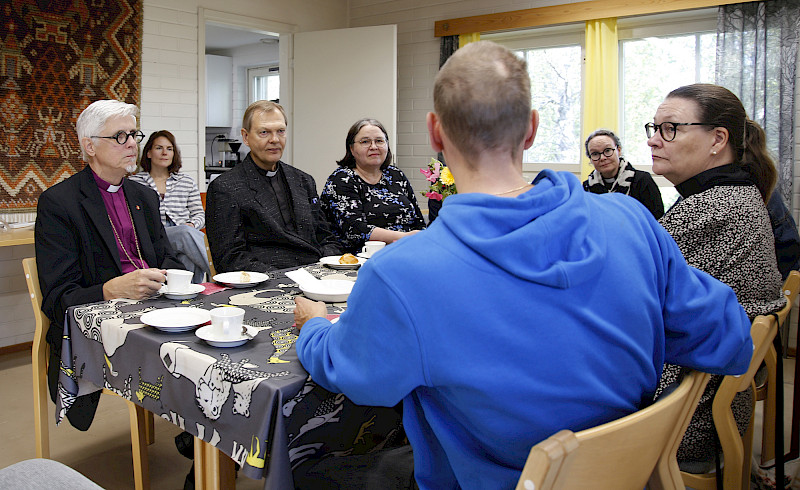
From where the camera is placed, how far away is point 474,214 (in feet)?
2.90

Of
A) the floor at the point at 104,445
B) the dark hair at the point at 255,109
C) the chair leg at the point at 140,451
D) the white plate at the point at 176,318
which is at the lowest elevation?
the floor at the point at 104,445

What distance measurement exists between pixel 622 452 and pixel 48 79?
13.6ft

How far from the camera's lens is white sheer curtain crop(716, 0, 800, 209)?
382 cm

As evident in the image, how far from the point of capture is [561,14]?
458cm

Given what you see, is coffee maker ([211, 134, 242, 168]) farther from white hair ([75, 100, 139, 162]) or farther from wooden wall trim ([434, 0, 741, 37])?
white hair ([75, 100, 139, 162])

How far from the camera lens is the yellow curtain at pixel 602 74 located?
4449 millimetres

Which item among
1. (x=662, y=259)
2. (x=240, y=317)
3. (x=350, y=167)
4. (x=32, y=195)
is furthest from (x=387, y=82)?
(x=662, y=259)

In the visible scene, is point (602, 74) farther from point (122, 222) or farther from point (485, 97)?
point (485, 97)

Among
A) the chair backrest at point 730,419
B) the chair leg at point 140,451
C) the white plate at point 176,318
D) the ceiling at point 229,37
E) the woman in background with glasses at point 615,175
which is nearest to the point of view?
the chair backrest at point 730,419

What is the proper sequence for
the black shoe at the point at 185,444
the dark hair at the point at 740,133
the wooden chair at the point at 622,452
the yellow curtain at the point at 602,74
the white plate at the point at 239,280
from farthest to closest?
the yellow curtain at the point at 602,74 < the black shoe at the point at 185,444 < the white plate at the point at 239,280 < the dark hair at the point at 740,133 < the wooden chair at the point at 622,452

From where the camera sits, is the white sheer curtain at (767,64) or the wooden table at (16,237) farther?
the white sheer curtain at (767,64)

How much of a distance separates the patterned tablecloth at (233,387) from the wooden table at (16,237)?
5.92 ft

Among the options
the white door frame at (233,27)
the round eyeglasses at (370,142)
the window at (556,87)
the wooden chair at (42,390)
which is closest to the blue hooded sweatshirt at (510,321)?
the wooden chair at (42,390)

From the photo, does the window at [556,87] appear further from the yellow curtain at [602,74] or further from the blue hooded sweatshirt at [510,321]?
the blue hooded sweatshirt at [510,321]
